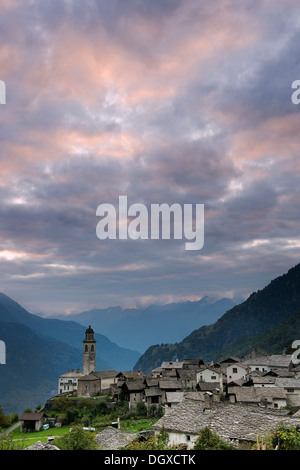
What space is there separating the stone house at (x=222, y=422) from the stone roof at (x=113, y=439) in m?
4.29

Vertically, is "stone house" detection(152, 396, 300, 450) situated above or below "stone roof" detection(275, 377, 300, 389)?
above

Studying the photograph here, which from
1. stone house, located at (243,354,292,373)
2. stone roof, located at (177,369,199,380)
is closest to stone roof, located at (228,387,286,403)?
stone roof, located at (177,369,199,380)

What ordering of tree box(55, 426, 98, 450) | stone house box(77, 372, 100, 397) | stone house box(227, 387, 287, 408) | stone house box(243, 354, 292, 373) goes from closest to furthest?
tree box(55, 426, 98, 450) < stone house box(227, 387, 287, 408) < stone house box(243, 354, 292, 373) < stone house box(77, 372, 100, 397)

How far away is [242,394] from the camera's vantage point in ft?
218

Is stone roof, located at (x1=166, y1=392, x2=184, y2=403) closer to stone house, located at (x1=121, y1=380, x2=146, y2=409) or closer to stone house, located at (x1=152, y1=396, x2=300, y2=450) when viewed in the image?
stone house, located at (x1=121, y1=380, x2=146, y2=409)

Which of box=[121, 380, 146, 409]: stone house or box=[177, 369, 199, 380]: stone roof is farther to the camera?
box=[177, 369, 199, 380]: stone roof

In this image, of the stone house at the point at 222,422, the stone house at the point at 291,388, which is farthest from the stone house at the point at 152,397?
the stone house at the point at 222,422

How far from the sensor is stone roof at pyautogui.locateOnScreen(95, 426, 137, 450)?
139 ft

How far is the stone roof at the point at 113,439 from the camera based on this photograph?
42.5 meters

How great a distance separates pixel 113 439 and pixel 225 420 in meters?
13.9

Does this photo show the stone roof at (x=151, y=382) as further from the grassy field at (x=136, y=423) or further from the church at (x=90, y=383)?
the church at (x=90, y=383)
